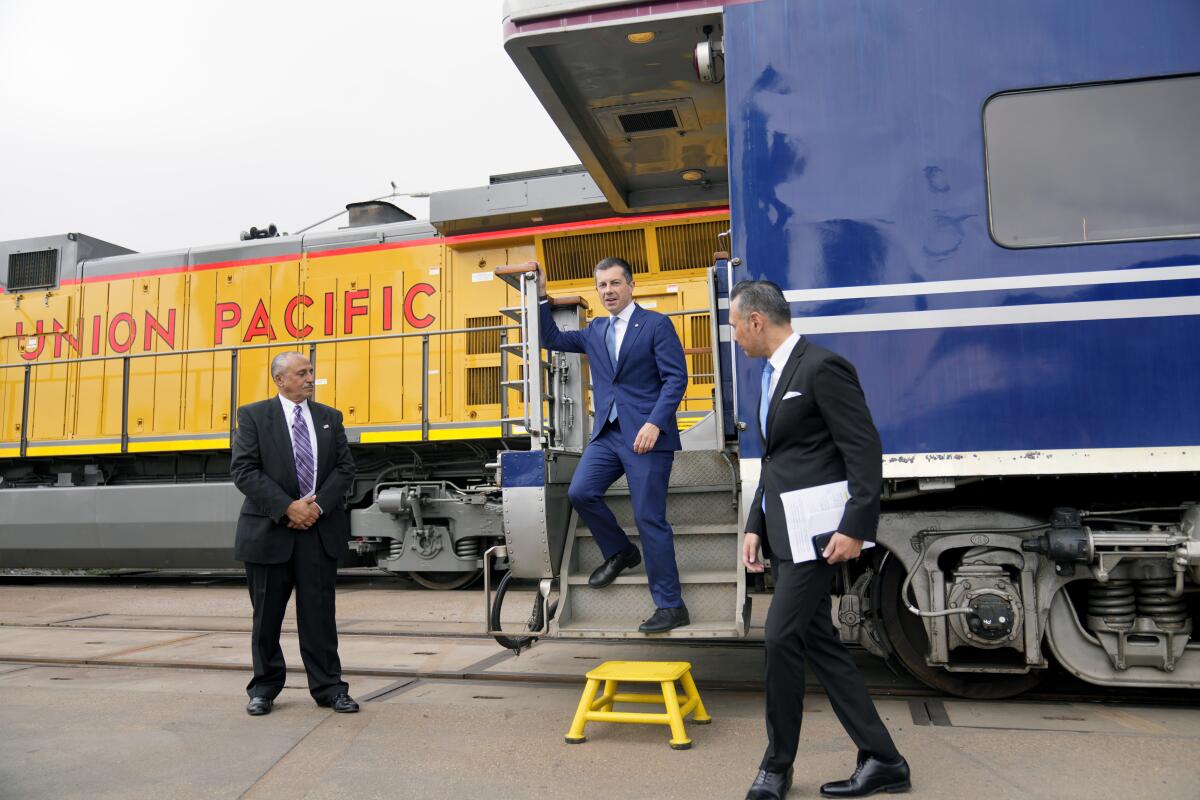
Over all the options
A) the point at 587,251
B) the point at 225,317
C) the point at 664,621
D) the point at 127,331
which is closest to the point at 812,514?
the point at 664,621

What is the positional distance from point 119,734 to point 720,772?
2558 mm

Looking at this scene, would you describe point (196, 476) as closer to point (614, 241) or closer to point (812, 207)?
point (614, 241)

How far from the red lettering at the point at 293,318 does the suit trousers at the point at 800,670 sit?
7.35m

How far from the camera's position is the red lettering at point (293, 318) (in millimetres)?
9195

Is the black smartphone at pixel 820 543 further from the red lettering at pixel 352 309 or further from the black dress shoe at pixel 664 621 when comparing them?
the red lettering at pixel 352 309

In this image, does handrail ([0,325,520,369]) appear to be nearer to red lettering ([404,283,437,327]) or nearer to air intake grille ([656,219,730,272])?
red lettering ([404,283,437,327])

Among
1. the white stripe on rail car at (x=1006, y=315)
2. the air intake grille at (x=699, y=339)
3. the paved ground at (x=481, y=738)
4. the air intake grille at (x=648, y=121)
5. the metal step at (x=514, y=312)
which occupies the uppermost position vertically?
the air intake grille at (x=648, y=121)

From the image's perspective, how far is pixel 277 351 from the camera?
29.6 ft

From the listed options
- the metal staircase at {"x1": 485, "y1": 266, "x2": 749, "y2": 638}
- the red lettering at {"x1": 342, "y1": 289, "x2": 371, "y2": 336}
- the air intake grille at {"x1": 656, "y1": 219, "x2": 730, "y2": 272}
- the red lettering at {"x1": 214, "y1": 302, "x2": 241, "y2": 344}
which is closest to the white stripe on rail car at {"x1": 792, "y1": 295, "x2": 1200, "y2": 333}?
the metal staircase at {"x1": 485, "y1": 266, "x2": 749, "y2": 638}

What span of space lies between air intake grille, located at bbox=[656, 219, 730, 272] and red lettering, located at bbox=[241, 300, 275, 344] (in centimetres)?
421

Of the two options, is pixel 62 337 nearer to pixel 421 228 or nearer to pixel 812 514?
pixel 421 228

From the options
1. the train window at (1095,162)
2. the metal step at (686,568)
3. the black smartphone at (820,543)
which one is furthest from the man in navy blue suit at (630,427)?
the train window at (1095,162)

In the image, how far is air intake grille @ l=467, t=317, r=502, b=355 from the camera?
8.45 m

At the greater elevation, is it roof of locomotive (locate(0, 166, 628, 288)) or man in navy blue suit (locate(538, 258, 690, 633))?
roof of locomotive (locate(0, 166, 628, 288))
